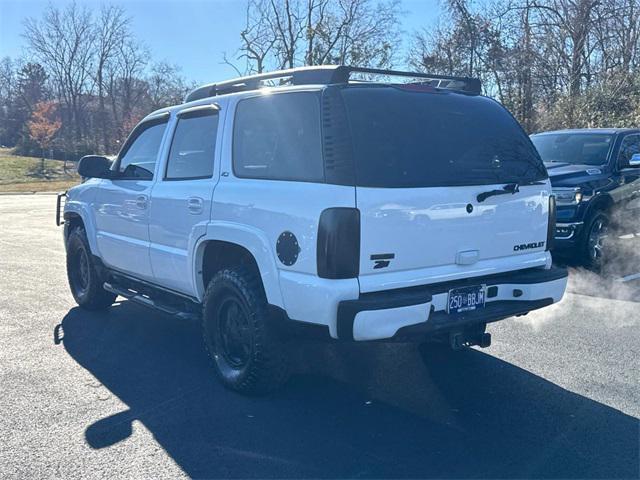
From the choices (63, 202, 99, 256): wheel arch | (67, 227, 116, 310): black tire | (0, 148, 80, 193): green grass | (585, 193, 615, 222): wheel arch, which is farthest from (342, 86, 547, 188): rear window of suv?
(0, 148, 80, 193): green grass

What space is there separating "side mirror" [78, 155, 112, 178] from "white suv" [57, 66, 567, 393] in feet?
3.62

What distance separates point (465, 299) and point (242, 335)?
1.50 m

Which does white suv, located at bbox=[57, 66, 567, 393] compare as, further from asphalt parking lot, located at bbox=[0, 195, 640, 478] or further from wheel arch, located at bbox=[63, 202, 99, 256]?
wheel arch, located at bbox=[63, 202, 99, 256]

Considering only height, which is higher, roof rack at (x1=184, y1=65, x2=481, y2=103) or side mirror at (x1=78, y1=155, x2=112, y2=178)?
roof rack at (x1=184, y1=65, x2=481, y2=103)

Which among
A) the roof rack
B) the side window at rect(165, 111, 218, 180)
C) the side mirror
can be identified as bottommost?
the side mirror

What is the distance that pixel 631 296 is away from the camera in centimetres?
700

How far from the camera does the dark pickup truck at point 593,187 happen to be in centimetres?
819

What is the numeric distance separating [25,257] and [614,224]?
866 cm

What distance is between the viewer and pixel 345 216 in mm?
3549

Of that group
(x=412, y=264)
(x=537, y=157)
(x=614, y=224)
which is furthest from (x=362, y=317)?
(x=614, y=224)

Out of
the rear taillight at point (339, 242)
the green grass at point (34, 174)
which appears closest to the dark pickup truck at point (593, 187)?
the rear taillight at point (339, 242)

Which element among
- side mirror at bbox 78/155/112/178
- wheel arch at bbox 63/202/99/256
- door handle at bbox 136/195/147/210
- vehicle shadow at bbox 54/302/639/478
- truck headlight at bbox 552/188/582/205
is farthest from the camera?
truck headlight at bbox 552/188/582/205

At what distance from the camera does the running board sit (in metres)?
4.96

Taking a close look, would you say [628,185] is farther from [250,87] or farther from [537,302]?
[250,87]
